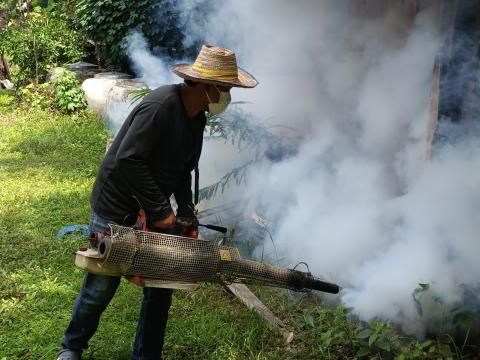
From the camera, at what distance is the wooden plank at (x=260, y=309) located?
4.03 meters

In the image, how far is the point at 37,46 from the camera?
11.8 metres

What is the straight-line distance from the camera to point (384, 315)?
3.94 m

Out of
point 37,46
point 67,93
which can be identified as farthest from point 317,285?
point 37,46

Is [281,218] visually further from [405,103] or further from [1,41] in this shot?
[1,41]

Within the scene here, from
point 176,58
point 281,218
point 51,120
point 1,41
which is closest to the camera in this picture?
point 281,218

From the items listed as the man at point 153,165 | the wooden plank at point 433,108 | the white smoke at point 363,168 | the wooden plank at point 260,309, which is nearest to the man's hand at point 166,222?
the man at point 153,165

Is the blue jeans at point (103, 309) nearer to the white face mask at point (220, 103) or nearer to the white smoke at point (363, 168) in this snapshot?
the white face mask at point (220, 103)

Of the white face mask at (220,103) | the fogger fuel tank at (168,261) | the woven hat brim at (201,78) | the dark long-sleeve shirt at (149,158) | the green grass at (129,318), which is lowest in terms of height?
the green grass at (129,318)

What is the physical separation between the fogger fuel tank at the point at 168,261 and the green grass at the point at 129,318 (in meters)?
0.91

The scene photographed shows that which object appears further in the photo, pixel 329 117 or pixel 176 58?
pixel 176 58

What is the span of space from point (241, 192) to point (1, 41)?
29.5 ft

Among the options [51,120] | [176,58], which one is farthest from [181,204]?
[51,120]

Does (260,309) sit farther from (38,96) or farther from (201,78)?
(38,96)

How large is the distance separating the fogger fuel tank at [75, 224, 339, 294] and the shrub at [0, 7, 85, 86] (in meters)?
9.75
